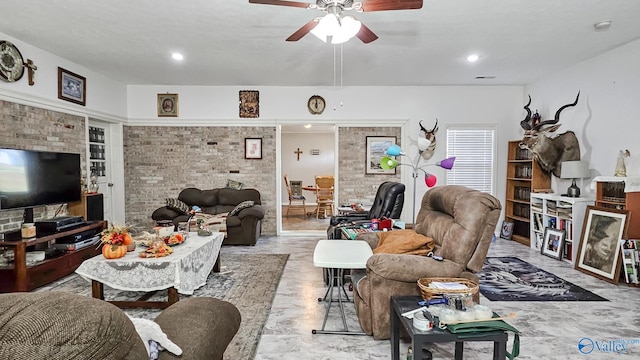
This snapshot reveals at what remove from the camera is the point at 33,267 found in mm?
3354

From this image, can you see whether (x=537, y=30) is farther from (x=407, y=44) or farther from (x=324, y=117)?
(x=324, y=117)

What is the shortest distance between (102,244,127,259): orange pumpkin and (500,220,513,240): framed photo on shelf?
5713 millimetres

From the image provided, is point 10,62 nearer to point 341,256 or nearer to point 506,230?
point 341,256

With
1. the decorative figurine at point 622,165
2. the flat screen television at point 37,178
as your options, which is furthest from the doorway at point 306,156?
the decorative figurine at point 622,165

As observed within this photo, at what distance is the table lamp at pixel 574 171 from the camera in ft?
14.3

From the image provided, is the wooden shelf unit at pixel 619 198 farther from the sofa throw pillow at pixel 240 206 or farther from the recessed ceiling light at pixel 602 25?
the sofa throw pillow at pixel 240 206

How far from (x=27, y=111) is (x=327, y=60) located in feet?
11.9

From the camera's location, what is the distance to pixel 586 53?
169 inches

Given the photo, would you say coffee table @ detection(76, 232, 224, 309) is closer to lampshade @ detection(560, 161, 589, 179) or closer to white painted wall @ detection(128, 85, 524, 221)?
white painted wall @ detection(128, 85, 524, 221)

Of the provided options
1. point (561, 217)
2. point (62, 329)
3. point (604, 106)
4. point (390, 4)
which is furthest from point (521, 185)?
point (62, 329)

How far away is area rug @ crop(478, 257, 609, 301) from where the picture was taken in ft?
10.8

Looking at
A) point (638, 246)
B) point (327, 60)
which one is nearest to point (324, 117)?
point (327, 60)

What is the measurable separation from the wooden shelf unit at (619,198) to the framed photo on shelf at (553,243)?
2.12 feet

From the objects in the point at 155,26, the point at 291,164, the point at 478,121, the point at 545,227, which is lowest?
the point at 545,227
